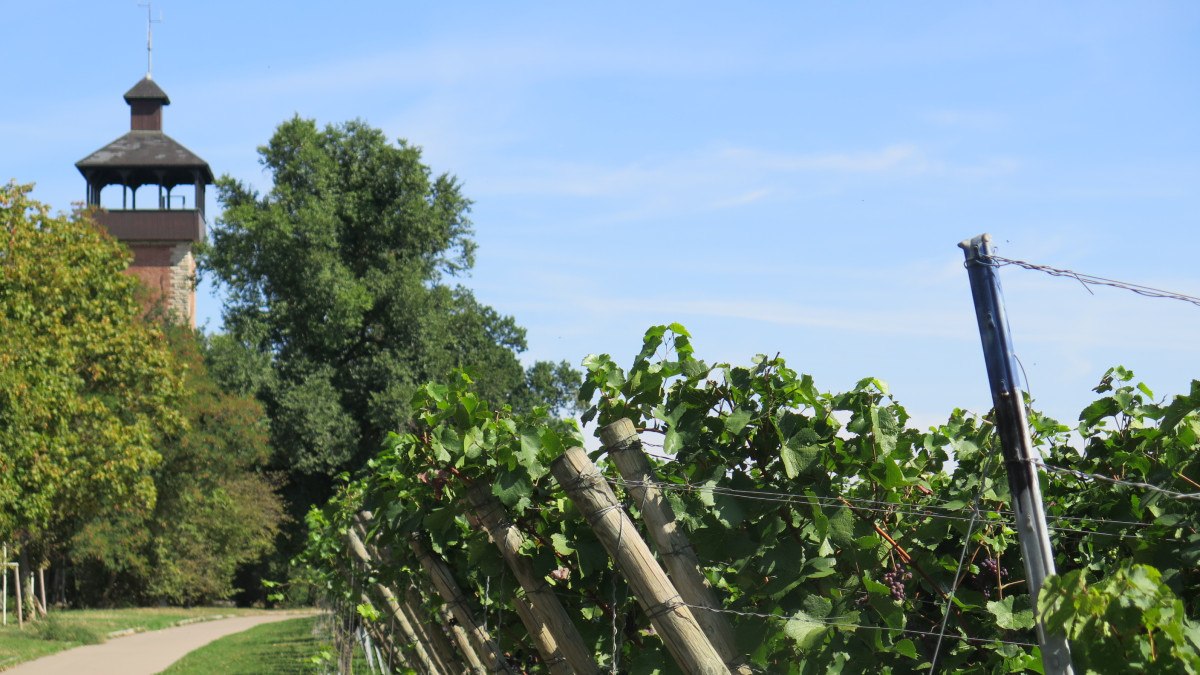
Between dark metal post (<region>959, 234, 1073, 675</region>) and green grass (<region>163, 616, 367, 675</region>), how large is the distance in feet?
39.0

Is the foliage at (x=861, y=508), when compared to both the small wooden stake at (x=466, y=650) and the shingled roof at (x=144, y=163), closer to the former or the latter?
the small wooden stake at (x=466, y=650)

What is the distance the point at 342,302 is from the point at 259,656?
16.6 metres

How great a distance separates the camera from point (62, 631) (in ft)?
81.4

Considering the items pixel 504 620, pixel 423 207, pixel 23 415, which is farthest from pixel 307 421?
pixel 504 620

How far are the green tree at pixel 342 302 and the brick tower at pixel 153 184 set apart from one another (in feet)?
42.9

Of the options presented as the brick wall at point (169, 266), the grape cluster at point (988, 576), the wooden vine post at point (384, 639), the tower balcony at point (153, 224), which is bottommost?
the wooden vine post at point (384, 639)

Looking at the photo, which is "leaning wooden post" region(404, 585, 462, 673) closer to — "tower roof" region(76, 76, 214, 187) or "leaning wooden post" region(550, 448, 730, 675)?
"leaning wooden post" region(550, 448, 730, 675)

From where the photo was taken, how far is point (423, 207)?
3941 cm

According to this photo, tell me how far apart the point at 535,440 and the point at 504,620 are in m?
2.05

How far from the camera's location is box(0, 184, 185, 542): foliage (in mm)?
20000

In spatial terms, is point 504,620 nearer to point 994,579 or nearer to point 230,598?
point 994,579

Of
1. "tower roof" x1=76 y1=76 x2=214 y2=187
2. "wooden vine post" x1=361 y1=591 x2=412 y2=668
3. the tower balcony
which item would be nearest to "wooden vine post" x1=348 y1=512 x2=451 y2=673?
"wooden vine post" x1=361 y1=591 x2=412 y2=668

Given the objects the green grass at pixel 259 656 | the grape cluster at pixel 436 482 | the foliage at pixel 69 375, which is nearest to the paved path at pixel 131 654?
the green grass at pixel 259 656

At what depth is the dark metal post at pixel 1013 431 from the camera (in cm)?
270
